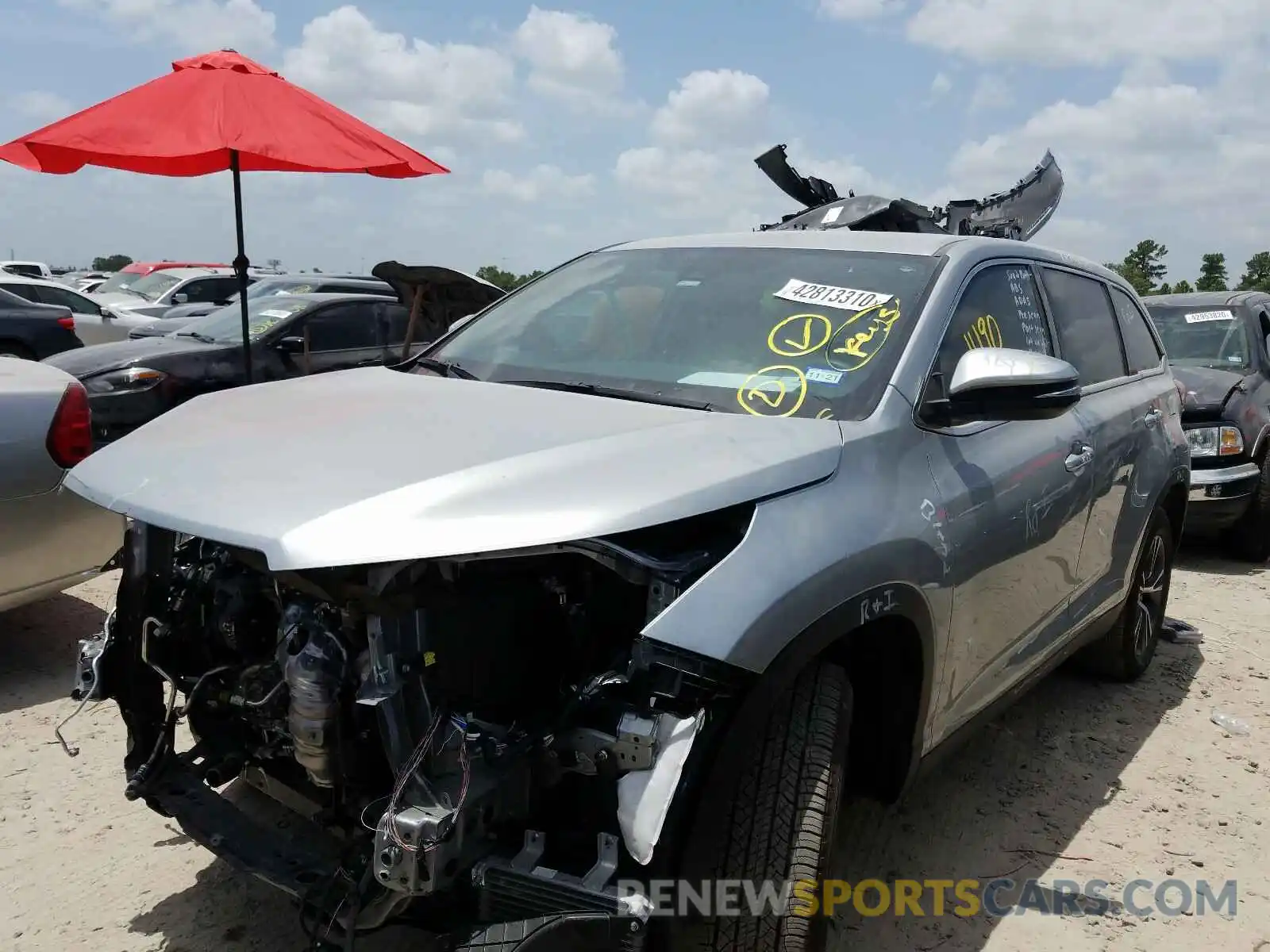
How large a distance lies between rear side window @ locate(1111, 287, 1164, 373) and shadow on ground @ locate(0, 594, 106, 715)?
4431 millimetres

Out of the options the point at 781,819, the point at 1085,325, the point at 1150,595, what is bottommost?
the point at 1150,595

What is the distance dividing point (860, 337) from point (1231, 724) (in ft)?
9.09

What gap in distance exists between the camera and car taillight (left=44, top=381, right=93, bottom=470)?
3.66m

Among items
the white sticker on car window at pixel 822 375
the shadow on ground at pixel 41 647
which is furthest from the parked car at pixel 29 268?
Result: the white sticker on car window at pixel 822 375

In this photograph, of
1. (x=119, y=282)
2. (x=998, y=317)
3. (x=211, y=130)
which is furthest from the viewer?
(x=119, y=282)

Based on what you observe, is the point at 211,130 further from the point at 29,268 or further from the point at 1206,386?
the point at 29,268

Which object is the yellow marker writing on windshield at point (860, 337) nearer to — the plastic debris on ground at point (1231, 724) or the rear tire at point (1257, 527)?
the plastic debris on ground at point (1231, 724)

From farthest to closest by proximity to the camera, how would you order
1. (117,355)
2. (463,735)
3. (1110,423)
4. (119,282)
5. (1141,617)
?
(119,282) → (117,355) → (1141,617) → (1110,423) → (463,735)

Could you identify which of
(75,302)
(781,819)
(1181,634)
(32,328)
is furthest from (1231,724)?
(75,302)

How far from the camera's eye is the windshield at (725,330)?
2561 millimetres

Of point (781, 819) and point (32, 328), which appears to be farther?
point (32, 328)

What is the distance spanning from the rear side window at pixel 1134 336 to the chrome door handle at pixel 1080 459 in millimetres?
964

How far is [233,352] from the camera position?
7926 millimetres

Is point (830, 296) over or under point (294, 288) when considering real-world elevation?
over
